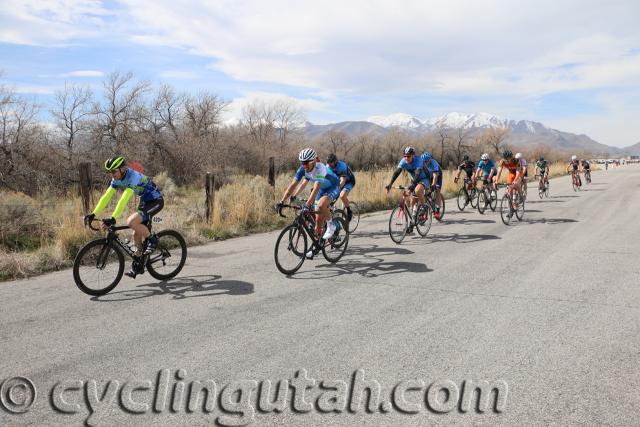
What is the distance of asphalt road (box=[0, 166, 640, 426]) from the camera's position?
3328mm

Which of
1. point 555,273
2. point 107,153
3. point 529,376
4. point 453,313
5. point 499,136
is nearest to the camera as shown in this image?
point 529,376

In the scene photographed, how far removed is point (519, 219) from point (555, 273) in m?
6.82

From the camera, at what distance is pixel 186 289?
259 inches

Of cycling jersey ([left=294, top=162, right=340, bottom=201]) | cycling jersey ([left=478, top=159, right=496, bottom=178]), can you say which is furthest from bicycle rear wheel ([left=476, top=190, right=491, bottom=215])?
cycling jersey ([left=294, top=162, right=340, bottom=201])

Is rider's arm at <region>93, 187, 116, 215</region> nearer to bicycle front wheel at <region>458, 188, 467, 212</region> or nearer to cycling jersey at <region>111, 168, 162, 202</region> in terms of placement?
cycling jersey at <region>111, 168, 162, 202</region>

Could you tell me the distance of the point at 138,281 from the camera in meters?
7.08

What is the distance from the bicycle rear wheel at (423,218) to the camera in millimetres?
11172

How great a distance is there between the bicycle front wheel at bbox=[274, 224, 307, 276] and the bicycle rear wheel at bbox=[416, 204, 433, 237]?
13.9ft

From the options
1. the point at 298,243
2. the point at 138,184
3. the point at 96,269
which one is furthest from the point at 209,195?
the point at 96,269

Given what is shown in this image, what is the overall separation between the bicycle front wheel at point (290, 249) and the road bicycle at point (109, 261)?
1631 mm

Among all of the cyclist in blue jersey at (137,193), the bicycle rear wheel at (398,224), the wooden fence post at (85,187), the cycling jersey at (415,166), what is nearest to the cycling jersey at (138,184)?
the cyclist in blue jersey at (137,193)

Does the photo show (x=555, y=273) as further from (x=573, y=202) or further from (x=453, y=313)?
(x=573, y=202)

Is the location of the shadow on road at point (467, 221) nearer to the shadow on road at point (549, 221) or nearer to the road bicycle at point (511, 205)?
the road bicycle at point (511, 205)

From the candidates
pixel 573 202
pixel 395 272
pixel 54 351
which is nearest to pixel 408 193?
pixel 395 272
